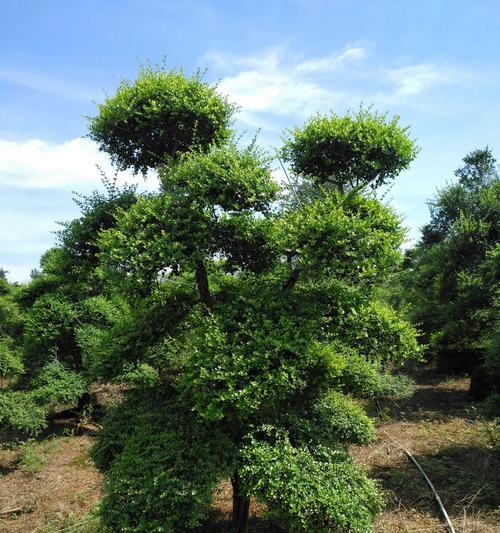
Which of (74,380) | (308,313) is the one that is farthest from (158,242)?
(74,380)

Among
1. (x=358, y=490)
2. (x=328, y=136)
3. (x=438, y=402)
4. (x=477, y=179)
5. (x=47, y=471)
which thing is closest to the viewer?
(x=358, y=490)

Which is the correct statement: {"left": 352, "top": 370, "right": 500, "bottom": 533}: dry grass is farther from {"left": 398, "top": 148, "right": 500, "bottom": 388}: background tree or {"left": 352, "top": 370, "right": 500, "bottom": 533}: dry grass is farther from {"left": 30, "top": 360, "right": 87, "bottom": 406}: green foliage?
{"left": 30, "top": 360, "right": 87, "bottom": 406}: green foliage

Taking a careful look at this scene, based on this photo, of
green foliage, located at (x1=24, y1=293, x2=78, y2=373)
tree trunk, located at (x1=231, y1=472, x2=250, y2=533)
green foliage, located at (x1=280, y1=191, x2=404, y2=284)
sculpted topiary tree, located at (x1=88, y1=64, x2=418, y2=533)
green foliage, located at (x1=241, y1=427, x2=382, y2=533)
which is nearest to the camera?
green foliage, located at (x1=241, y1=427, x2=382, y2=533)

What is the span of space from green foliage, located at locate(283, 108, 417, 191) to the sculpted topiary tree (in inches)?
5.0

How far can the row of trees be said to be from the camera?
6805mm

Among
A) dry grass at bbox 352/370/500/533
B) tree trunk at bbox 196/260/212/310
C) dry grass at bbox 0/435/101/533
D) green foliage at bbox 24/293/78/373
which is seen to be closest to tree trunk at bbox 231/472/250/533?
dry grass at bbox 352/370/500/533

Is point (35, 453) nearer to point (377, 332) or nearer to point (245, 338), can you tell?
point (245, 338)

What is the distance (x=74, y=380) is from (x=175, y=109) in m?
12.8

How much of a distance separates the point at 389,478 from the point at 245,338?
7514 millimetres

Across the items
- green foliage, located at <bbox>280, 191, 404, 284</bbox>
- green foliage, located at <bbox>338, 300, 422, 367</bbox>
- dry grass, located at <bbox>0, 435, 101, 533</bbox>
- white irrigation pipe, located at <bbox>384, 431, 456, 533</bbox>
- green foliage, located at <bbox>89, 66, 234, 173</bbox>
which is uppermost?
green foliage, located at <bbox>89, 66, 234, 173</bbox>

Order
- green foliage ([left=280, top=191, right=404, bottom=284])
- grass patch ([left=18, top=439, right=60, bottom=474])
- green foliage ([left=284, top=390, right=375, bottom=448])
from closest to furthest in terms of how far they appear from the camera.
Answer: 1. green foliage ([left=280, top=191, right=404, bottom=284])
2. green foliage ([left=284, top=390, right=375, bottom=448])
3. grass patch ([left=18, top=439, right=60, bottom=474])

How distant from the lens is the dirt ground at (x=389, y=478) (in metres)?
9.73

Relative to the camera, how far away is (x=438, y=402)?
20781mm

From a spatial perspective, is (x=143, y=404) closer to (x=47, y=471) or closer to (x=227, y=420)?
(x=227, y=420)
